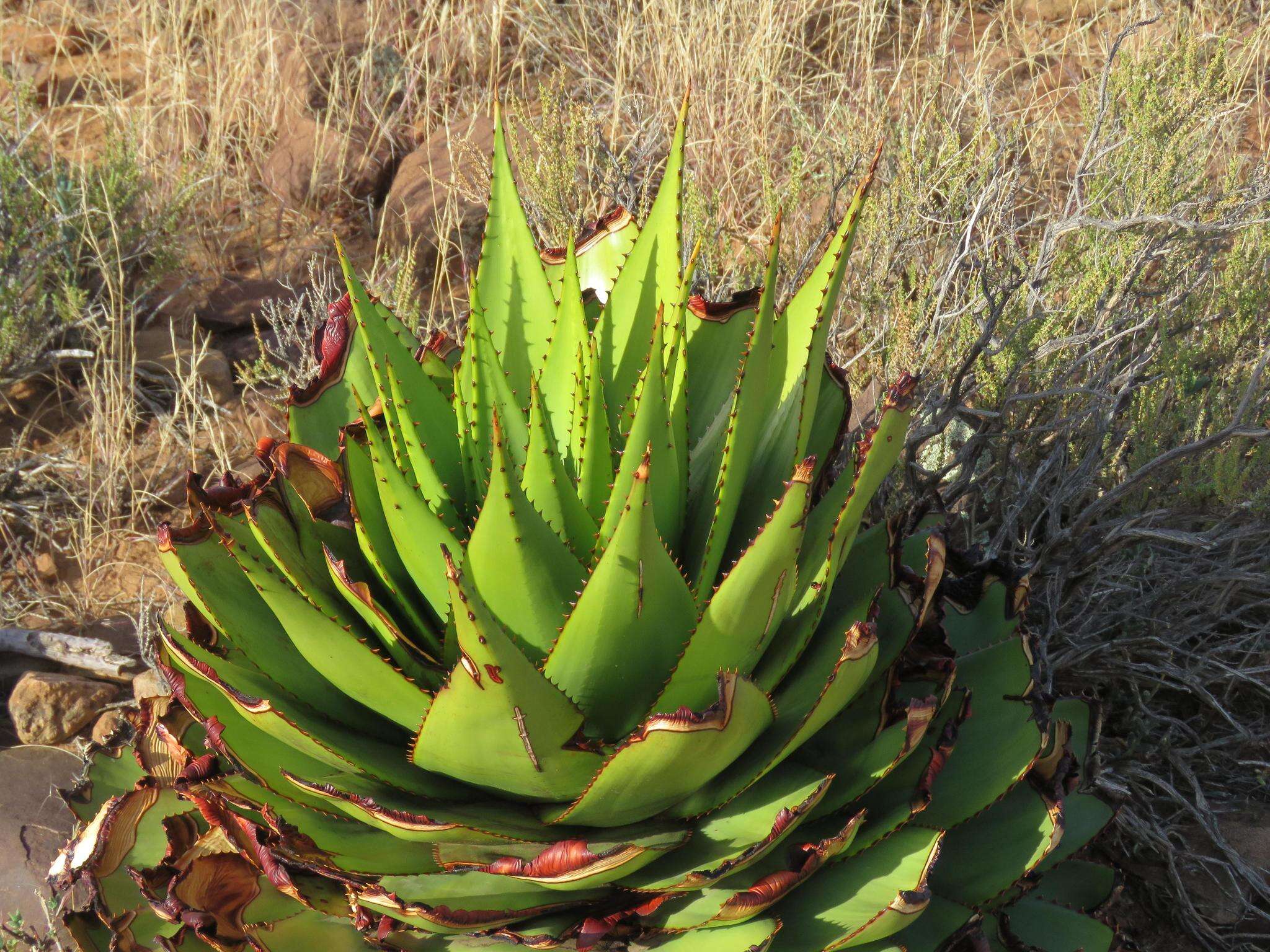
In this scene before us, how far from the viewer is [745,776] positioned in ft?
4.28

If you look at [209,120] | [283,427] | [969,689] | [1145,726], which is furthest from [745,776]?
[209,120]

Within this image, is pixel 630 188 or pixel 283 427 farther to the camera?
pixel 283 427

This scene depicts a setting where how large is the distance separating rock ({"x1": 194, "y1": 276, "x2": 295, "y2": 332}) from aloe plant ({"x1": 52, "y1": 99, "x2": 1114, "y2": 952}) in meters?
3.05

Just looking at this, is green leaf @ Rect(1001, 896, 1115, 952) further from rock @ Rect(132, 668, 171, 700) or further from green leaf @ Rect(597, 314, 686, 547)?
rock @ Rect(132, 668, 171, 700)

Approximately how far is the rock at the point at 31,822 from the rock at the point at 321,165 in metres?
3.21

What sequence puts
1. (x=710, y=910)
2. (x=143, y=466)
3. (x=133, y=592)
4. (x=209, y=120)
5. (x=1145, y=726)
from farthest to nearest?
(x=209, y=120) → (x=143, y=466) → (x=133, y=592) → (x=1145, y=726) → (x=710, y=910)

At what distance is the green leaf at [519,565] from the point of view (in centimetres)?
110

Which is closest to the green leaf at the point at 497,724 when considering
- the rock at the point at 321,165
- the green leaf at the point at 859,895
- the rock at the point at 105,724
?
the green leaf at the point at 859,895

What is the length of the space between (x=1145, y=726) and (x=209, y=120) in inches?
203

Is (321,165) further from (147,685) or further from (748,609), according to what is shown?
(748,609)

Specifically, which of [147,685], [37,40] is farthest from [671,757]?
[37,40]

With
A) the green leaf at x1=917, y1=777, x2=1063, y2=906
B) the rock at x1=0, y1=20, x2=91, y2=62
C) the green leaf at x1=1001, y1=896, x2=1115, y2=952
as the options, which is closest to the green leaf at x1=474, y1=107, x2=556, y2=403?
the green leaf at x1=917, y1=777, x2=1063, y2=906

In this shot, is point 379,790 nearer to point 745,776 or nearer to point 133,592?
point 745,776

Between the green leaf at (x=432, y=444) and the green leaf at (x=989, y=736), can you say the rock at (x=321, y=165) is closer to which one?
the green leaf at (x=432, y=444)
